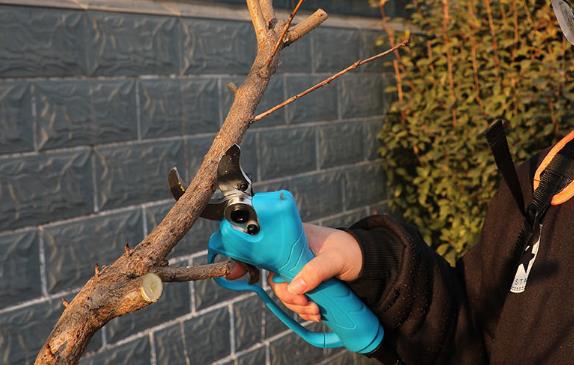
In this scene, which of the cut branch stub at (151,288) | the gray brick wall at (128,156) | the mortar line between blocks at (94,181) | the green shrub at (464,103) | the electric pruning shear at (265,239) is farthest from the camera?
the green shrub at (464,103)

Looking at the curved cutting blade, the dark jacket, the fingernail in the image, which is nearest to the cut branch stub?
the curved cutting blade

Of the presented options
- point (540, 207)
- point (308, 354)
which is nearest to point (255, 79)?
point (540, 207)

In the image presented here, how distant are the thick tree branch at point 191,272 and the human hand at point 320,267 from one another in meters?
0.26

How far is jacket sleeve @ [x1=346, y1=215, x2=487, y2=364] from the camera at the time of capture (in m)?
1.67

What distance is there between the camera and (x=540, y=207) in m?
1.61

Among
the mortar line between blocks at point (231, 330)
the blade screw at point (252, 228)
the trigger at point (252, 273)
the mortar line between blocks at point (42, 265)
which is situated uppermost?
the blade screw at point (252, 228)

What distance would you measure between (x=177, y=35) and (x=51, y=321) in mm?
1095

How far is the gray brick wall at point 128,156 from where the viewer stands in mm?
2318

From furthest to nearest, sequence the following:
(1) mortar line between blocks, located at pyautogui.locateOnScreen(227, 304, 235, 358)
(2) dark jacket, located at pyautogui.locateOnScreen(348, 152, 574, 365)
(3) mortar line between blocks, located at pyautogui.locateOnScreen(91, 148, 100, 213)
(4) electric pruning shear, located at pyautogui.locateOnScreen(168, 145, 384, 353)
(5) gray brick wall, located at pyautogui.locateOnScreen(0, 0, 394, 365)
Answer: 1. (1) mortar line between blocks, located at pyautogui.locateOnScreen(227, 304, 235, 358)
2. (3) mortar line between blocks, located at pyautogui.locateOnScreen(91, 148, 100, 213)
3. (5) gray brick wall, located at pyautogui.locateOnScreen(0, 0, 394, 365)
4. (2) dark jacket, located at pyautogui.locateOnScreen(348, 152, 574, 365)
5. (4) electric pruning shear, located at pyautogui.locateOnScreen(168, 145, 384, 353)

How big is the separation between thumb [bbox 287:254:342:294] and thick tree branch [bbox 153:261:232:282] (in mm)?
244

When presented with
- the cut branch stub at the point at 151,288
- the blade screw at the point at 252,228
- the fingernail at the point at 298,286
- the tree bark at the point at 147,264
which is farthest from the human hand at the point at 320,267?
the cut branch stub at the point at 151,288

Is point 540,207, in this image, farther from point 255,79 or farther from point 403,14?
point 403,14

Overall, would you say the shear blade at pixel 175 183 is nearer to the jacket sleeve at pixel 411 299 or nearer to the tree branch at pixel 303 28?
the tree branch at pixel 303 28

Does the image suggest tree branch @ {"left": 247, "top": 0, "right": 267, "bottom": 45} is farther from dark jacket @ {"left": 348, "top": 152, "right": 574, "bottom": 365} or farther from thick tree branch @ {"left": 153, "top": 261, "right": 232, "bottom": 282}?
dark jacket @ {"left": 348, "top": 152, "right": 574, "bottom": 365}
